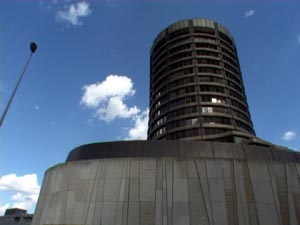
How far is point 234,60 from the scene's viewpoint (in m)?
63.2

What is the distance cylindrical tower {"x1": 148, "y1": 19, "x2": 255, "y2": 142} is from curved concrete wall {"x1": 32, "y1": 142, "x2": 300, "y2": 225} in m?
28.4

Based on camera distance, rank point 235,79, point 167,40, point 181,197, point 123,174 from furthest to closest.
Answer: point 167,40 → point 235,79 → point 123,174 → point 181,197

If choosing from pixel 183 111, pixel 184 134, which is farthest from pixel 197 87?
pixel 184 134

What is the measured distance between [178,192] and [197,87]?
38697 mm

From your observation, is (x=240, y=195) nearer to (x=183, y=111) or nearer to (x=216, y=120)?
(x=216, y=120)

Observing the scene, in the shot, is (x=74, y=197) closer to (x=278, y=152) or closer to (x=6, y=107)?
(x=6, y=107)

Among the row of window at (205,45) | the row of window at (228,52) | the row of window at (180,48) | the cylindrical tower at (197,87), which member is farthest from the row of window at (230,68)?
the row of window at (180,48)

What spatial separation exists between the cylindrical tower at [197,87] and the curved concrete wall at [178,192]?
28.4 metres

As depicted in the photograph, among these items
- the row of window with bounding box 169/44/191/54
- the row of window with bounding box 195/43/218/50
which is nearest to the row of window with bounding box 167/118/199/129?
the row of window with bounding box 169/44/191/54

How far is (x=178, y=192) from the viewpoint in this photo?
1941 centimetres

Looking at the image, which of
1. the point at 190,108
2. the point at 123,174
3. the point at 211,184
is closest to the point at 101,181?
the point at 123,174

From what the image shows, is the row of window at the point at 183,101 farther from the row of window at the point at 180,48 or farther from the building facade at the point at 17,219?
the building facade at the point at 17,219

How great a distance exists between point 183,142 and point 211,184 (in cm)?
486

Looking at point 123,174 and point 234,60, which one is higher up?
point 234,60
